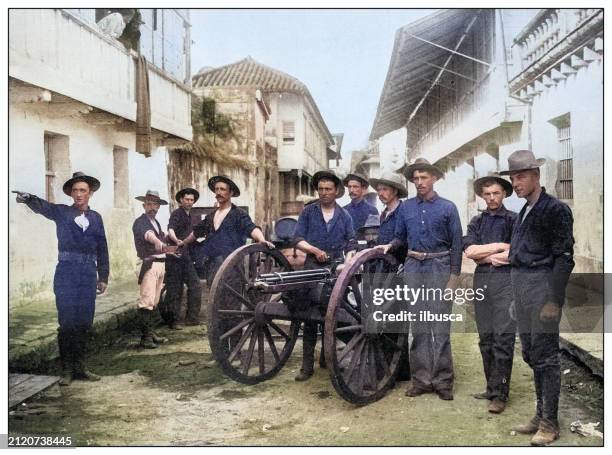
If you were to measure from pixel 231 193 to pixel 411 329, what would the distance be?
158 centimetres

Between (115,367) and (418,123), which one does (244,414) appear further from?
(418,123)

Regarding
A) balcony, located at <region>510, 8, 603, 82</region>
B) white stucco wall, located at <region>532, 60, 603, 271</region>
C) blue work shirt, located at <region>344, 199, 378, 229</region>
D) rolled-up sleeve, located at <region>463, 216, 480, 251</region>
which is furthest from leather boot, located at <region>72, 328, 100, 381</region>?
balcony, located at <region>510, 8, 603, 82</region>

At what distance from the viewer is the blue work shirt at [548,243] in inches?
123

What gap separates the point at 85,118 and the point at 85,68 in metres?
0.37

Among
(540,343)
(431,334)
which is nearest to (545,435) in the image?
(540,343)

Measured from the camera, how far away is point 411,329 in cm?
375

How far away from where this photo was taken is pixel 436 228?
364cm

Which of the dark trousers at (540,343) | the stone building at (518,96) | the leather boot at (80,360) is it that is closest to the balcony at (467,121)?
the stone building at (518,96)

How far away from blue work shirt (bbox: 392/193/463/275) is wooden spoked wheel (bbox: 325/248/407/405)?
0.24m

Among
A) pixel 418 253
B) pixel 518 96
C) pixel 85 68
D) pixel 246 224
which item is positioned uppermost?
pixel 85 68

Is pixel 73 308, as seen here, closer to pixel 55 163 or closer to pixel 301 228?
pixel 55 163

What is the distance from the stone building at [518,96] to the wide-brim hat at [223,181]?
1.23 m

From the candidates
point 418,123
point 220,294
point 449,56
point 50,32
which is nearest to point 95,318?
point 220,294

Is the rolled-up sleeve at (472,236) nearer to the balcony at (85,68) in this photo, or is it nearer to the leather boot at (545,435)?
the leather boot at (545,435)
